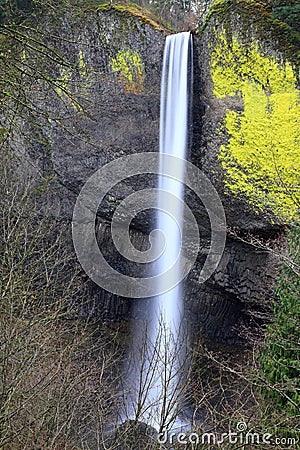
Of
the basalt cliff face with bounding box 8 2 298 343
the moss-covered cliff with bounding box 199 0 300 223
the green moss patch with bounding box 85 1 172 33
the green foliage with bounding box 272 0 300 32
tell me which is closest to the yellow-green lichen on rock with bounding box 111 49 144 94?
the basalt cliff face with bounding box 8 2 298 343

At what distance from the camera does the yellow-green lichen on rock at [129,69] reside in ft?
42.3

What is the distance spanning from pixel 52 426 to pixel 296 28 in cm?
928

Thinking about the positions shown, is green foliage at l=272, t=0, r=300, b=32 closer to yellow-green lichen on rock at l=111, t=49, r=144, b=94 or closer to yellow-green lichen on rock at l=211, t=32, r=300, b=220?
yellow-green lichen on rock at l=211, t=32, r=300, b=220

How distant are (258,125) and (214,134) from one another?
1147 mm

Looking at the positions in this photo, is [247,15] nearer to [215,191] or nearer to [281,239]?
[215,191]

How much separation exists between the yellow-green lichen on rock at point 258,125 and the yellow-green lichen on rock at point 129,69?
217cm

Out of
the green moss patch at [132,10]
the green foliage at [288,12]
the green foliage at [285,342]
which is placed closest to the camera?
the green foliage at [285,342]

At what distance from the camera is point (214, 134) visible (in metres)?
11.8

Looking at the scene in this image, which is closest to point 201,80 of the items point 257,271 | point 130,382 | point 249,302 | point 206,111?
point 206,111

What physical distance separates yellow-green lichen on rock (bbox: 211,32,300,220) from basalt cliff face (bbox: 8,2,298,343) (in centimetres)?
2

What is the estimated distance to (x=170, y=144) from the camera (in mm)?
12680

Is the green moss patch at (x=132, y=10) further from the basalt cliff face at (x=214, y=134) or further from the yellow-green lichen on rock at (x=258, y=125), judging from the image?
the yellow-green lichen on rock at (x=258, y=125)

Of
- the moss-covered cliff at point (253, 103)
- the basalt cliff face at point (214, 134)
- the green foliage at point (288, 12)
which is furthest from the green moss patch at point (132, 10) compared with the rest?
the green foliage at point (288, 12)

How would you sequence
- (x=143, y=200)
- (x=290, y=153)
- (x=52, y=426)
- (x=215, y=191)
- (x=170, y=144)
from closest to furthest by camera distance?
1. (x=52, y=426)
2. (x=290, y=153)
3. (x=215, y=191)
4. (x=170, y=144)
5. (x=143, y=200)
